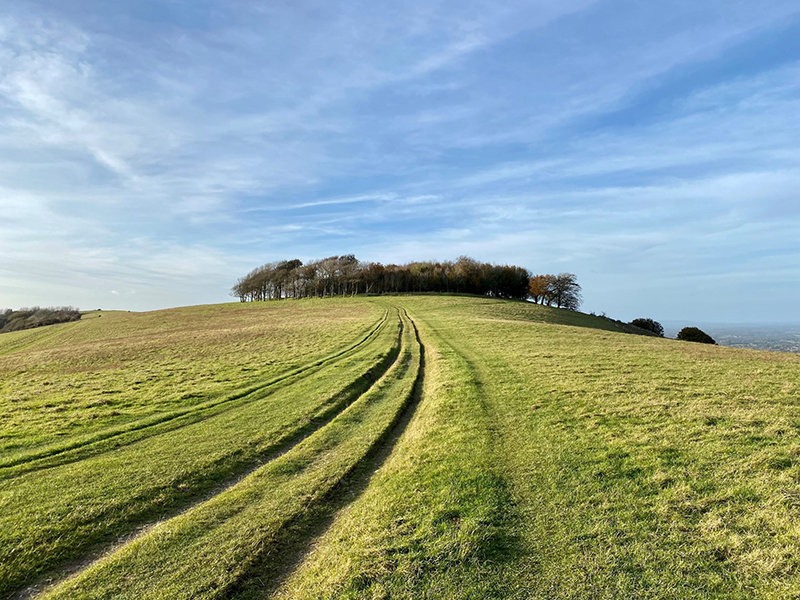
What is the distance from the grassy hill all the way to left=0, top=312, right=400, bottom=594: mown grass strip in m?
0.06

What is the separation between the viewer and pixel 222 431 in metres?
14.5

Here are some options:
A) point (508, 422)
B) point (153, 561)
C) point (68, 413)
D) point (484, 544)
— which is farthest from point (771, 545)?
point (68, 413)

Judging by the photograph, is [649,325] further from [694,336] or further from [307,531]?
[307,531]

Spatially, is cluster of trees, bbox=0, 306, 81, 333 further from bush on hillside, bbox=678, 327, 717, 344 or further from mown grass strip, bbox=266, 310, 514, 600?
bush on hillside, bbox=678, 327, 717, 344

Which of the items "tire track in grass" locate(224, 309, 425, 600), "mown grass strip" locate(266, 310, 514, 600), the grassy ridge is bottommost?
"tire track in grass" locate(224, 309, 425, 600)

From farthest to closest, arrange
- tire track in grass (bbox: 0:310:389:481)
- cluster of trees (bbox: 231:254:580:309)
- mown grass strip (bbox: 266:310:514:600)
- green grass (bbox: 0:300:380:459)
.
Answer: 1. cluster of trees (bbox: 231:254:580:309)
2. green grass (bbox: 0:300:380:459)
3. tire track in grass (bbox: 0:310:389:481)
4. mown grass strip (bbox: 266:310:514:600)

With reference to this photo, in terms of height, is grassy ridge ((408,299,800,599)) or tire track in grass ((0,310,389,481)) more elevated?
grassy ridge ((408,299,800,599))

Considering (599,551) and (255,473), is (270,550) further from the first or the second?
(599,551)

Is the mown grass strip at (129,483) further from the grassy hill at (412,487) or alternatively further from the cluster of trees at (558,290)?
the cluster of trees at (558,290)

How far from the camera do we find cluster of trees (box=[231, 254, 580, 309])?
11994 cm

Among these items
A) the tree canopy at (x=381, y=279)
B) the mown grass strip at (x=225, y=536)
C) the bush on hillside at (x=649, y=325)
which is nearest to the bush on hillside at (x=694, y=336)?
the bush on hillside at (x=649, y=325)

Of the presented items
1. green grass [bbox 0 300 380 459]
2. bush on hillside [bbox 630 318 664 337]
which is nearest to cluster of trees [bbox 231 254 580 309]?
bush on hillside [bbox 630 318 664 337]

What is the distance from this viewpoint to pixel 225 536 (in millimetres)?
8117

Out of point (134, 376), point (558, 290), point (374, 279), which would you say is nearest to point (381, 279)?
point (374, 279)
